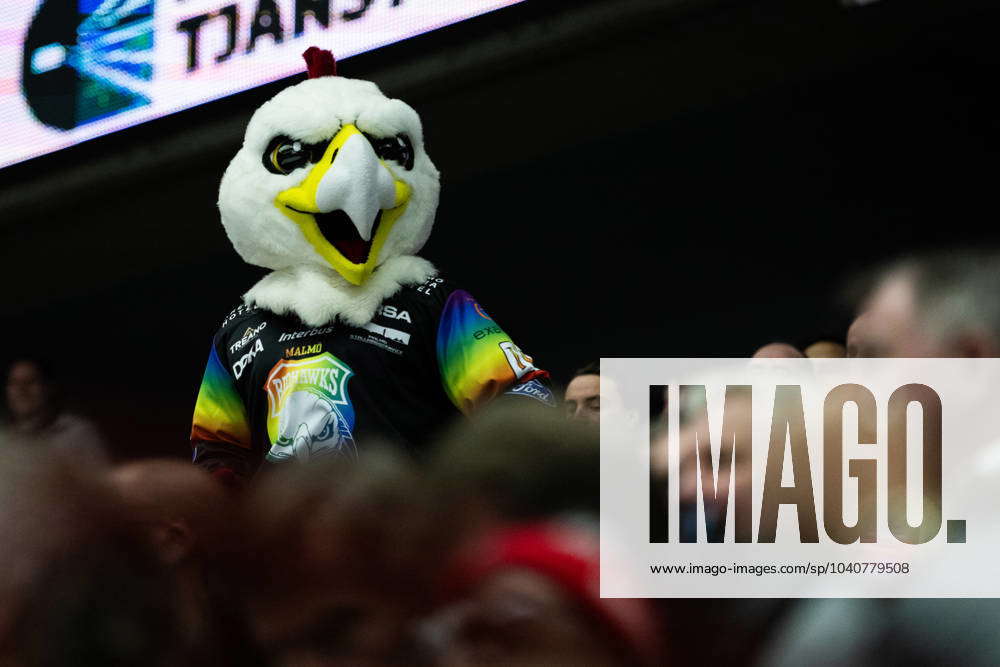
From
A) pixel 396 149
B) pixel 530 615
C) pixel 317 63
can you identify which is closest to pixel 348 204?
pixel 396 149

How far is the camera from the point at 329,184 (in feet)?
4.22

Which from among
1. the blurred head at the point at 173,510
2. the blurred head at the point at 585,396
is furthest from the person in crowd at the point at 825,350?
the blurred head at the point at 173,510

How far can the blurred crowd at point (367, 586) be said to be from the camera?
0.91m

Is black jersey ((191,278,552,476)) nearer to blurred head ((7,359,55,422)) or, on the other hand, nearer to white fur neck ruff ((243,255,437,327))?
white fur neck ruff ((243,255,437,327))

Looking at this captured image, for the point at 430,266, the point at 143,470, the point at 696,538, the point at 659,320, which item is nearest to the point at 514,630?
the point at 696,538

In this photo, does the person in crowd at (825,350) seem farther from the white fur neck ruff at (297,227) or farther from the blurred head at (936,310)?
the white fur neck ruff at (297,227)

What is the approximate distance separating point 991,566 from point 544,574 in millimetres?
357

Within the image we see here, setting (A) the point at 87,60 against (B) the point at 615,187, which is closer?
(A) the point at 87,60

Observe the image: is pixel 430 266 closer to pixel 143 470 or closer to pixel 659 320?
pixel 143 470

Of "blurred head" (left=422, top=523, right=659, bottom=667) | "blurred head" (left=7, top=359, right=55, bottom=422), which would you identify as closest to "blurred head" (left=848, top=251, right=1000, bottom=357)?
"blurred head" (left=422, top=523, right=659, bottom=667)

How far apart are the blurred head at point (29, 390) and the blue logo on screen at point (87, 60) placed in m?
0.44

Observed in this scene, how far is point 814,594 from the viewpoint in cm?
99

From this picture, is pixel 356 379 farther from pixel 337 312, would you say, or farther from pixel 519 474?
pixel 519 474

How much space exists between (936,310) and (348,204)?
0.67 m
